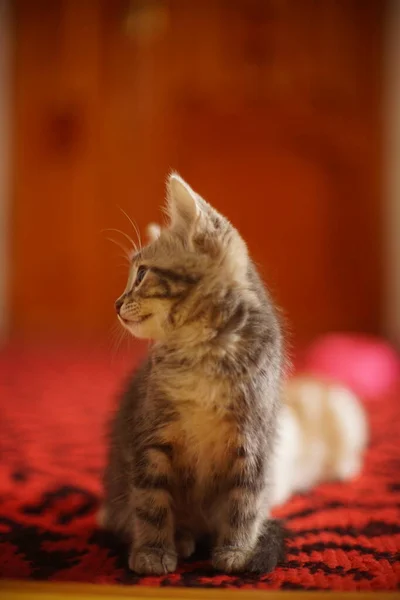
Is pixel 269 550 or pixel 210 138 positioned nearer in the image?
pixel 269 550

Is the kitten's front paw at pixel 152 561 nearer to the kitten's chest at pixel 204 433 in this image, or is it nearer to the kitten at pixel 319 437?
the kitten's chest at pixel 204 433

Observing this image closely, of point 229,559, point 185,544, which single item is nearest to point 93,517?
point 185,544

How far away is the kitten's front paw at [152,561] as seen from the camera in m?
0.96

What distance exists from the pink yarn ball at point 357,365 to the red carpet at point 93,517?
0.37 metres

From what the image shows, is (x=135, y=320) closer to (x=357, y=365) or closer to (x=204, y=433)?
(x=204, y=433)

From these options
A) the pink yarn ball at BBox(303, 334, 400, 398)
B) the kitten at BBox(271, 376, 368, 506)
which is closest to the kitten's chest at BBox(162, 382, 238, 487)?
the kitten at BBox(271, 376, 368, 506)

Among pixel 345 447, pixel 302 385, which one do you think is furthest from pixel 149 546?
pixel 302 385

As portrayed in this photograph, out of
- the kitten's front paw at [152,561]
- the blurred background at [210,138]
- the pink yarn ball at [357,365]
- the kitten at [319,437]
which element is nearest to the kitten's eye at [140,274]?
the kitten's front paw at [152,561]

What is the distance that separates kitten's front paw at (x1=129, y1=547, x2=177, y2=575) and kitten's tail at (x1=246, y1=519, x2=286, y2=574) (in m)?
0.11

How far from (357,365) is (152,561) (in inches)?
78.4

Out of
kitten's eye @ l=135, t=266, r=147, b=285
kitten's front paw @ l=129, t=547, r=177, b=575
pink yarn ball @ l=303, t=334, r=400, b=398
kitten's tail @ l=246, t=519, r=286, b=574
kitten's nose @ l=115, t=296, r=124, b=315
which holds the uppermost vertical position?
kitten's eye @ l=135, t=266, r=147, b=285

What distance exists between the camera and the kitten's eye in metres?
1.04

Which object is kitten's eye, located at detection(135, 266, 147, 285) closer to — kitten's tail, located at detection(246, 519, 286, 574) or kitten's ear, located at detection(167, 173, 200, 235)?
kitten's ear, located at detection(167, 173, 200, 235)

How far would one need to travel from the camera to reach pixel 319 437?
5.37 ft
